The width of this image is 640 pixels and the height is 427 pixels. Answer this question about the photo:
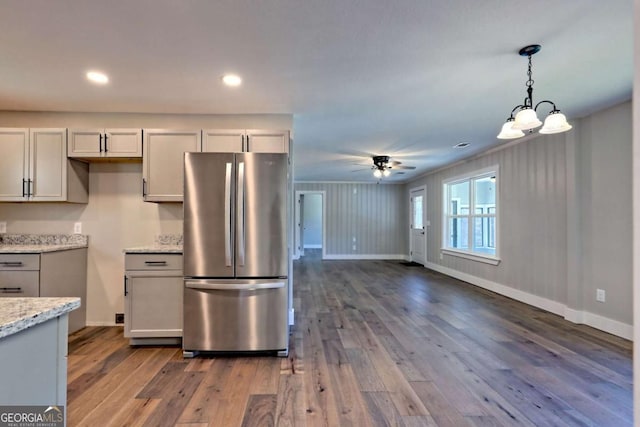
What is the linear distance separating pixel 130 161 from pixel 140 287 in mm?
1327

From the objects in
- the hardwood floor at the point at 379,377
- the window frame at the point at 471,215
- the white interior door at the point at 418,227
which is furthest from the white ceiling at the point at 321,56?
the white interior door at the point at 418,227

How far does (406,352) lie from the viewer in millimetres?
2812

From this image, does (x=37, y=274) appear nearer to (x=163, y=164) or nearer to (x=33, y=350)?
(x=163, y=164)

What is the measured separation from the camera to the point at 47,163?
10.2ft

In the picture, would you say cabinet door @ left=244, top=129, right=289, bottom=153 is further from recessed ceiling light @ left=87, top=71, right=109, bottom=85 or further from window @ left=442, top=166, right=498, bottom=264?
window @ left=442, top=166, right=498, bottom=264

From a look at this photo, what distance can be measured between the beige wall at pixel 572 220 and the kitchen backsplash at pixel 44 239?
5.33 meters

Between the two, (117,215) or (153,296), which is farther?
(117,215)

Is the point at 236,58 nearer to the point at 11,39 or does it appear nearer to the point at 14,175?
the point at 11,39

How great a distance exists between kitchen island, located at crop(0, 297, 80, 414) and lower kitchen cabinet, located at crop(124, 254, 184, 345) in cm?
185

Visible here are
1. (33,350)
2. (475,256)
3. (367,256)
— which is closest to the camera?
(33,350)

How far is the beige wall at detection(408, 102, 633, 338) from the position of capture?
10.5ft

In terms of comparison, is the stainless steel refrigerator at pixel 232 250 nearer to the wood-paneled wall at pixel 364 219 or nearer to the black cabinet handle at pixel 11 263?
the black cabinet handle at pixel 11 263

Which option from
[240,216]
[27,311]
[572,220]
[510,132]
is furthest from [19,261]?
[572,220]

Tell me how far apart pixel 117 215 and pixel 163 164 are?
2.90 feet
